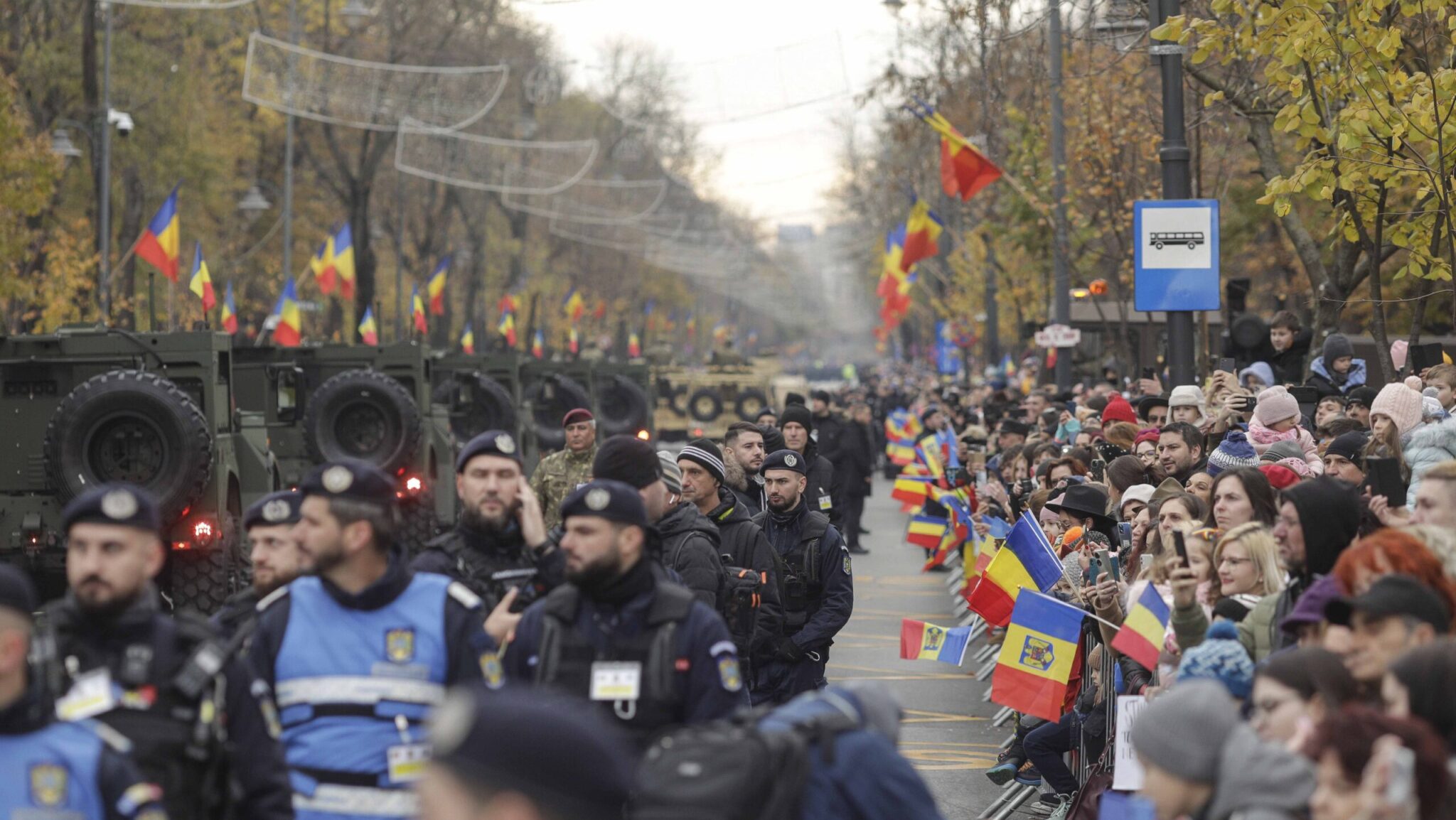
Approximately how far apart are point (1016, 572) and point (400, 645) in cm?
532

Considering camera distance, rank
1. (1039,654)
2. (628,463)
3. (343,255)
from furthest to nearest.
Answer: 1. (343,255)
2. (1039,654)
3. (628,463)

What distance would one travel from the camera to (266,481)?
17.6 metres

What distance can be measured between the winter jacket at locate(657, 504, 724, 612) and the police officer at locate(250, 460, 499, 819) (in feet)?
9.59

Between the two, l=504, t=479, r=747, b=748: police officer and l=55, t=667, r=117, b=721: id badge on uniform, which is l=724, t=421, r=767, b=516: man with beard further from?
l=55, t=667, r=117, b=721: id badge on uniform

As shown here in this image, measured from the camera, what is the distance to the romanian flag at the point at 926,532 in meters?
18.6

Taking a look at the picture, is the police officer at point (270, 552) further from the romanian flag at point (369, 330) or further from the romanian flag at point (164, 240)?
the romanian flag at point (369, 330)

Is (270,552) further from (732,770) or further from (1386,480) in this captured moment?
(1386,480)

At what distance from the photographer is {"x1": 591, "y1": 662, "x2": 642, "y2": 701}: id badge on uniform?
576cm

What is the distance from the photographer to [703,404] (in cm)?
4066

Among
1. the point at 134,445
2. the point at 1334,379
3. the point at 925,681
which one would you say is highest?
the point at 1334,379

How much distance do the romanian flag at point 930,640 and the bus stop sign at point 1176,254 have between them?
3664mm

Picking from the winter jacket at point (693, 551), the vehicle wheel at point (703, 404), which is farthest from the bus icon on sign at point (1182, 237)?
the vehicle wheel at point (703, 404)

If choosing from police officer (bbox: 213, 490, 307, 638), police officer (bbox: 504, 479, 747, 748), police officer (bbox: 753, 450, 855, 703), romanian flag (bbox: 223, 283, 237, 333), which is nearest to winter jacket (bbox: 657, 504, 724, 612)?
police officer (bbox: 753, 450, 855, 703)

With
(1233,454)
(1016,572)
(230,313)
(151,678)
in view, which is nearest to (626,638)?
(151,678)
